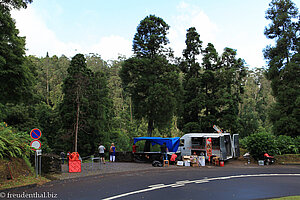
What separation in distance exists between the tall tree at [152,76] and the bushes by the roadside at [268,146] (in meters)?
10.3

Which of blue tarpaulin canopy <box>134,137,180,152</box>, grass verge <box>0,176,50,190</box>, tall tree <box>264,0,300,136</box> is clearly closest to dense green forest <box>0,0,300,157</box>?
tall tree <box>264,0,300,136</box>

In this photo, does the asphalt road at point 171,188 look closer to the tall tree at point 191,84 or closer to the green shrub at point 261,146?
the green shrub at point 261,146

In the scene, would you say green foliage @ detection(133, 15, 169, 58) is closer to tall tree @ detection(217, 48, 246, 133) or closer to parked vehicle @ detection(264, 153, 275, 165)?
tall tree @ detection(217, 48, 246, 133)

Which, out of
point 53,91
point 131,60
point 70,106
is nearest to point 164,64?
point 131,60

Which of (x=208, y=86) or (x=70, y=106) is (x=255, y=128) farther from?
(x=70, y=106)

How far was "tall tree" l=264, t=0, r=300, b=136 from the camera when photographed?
23.5 meters

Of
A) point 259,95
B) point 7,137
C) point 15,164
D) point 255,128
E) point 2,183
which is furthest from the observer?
point 259,95

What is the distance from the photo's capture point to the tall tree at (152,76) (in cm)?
2722

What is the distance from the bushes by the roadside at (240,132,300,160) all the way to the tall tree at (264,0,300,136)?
145 inches

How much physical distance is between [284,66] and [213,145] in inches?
503

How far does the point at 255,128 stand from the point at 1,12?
124ft

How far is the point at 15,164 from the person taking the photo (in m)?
10.8

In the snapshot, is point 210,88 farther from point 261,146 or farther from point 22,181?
point 22,181

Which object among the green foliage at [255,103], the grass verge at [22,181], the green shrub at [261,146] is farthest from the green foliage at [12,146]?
the green foliage at [255,103]
